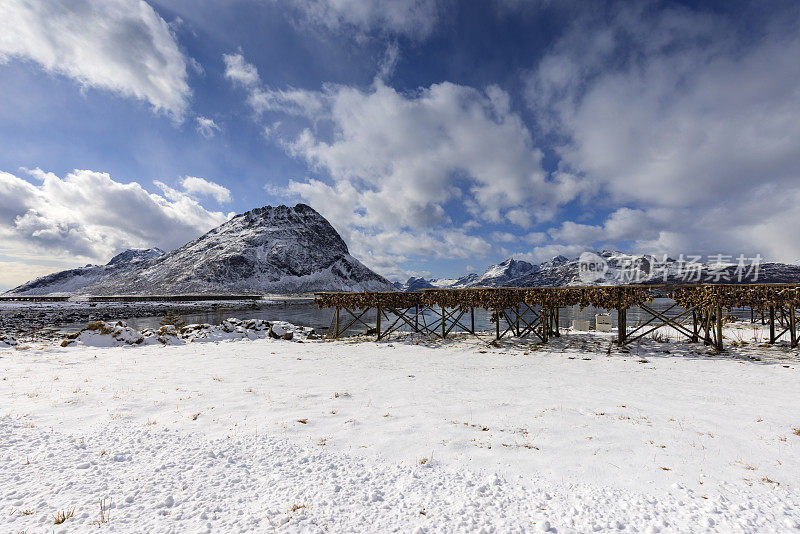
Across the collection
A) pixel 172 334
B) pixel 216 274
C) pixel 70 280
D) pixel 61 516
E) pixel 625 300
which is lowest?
pixel 172 334

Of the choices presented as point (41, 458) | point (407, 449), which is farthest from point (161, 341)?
point (407, 449)

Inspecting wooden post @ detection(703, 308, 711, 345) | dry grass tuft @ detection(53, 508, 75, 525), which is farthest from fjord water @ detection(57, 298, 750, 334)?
dry grass tuft @ detection(53, 508, 75, 525)

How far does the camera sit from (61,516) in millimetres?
3623

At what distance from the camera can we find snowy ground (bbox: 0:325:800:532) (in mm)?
3895

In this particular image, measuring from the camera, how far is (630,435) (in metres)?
6.26

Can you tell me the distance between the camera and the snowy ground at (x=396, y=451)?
3895 mm

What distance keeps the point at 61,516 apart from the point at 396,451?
4.36 metres

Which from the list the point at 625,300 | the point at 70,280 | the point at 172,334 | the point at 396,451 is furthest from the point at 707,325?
the point at 70,280

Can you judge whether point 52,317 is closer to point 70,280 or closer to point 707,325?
point 707,325

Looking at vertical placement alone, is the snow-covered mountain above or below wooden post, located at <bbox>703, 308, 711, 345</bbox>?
above

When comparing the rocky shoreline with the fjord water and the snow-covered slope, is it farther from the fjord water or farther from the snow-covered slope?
the snow-covered slope

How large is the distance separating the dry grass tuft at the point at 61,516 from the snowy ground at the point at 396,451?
67 millimetres

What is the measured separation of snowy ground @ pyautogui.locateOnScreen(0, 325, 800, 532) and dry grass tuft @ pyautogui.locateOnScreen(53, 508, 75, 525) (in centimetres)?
7

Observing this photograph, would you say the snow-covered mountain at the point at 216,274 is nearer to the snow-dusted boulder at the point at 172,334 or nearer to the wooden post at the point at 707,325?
the snow-dusted boulder at the point at 172,334
